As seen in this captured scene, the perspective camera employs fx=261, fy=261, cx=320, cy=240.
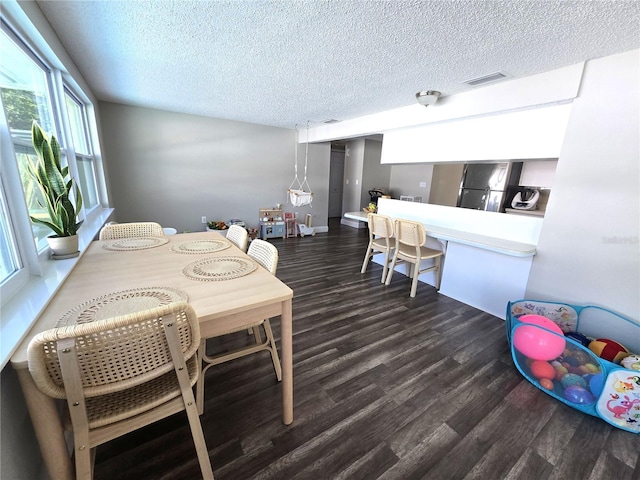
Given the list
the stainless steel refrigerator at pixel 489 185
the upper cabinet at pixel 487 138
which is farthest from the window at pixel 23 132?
the stainless steel refrigerator at pixel 489 185

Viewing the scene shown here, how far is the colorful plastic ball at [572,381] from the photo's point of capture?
5.15 feet

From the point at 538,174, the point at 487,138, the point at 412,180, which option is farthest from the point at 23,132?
the point at 412,180

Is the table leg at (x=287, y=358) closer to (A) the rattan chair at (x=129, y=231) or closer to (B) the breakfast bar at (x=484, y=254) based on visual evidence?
(A) the rattan chair at (x=129, y=231)

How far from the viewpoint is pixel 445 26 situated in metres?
1.54

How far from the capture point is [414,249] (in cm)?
320

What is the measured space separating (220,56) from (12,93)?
1276 mm

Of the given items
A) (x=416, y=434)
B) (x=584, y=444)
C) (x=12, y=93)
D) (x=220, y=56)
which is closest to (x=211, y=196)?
(x=220, y=56)

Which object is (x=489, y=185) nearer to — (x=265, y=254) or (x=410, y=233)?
(x=410, y=233)

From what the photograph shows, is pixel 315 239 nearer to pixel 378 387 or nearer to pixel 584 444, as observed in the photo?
pixel 378 387

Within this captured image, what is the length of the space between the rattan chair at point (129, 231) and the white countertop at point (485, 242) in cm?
278

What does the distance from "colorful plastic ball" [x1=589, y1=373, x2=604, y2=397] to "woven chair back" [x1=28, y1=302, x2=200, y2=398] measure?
2.13 m

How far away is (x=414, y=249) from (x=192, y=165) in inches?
150

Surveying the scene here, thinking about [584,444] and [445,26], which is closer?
[584,444]

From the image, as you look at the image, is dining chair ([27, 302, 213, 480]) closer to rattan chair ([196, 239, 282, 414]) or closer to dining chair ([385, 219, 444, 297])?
rattan chair ([196, 239, 282, 414])
